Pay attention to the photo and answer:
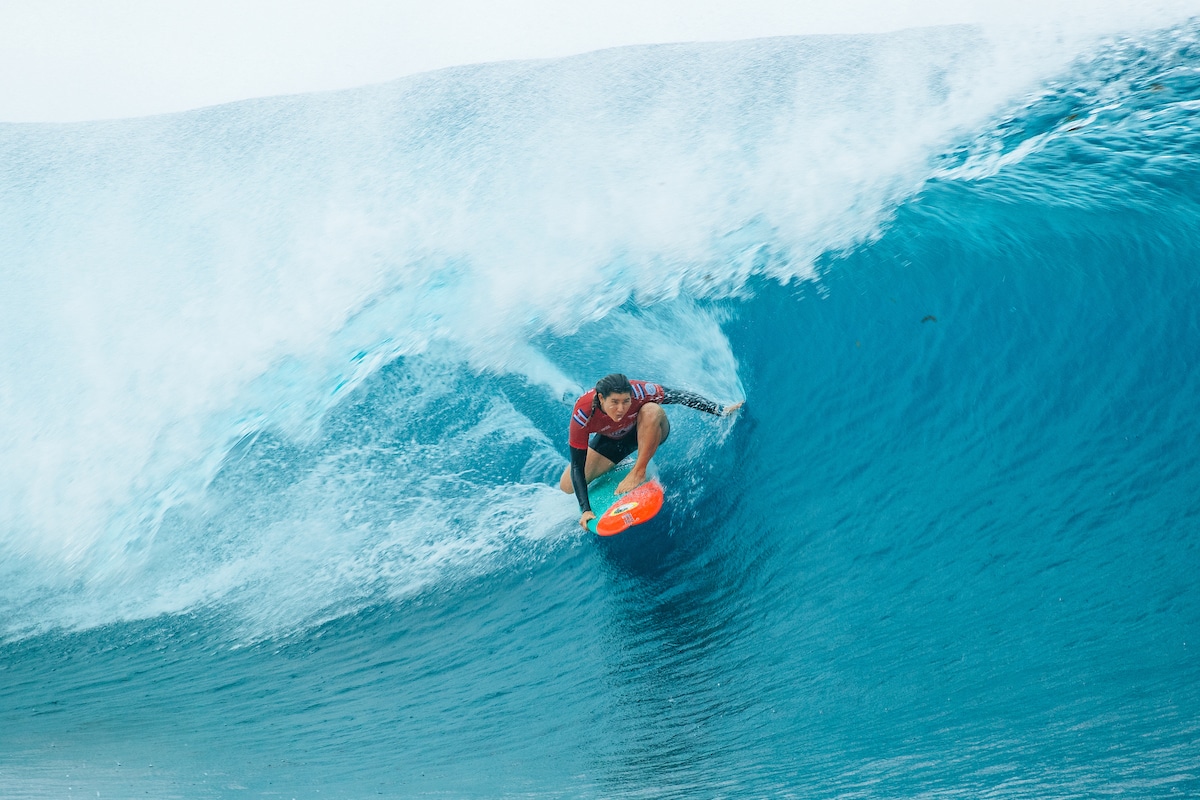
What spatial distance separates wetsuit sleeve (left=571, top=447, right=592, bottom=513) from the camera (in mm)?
3855

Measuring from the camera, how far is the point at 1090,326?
416cm

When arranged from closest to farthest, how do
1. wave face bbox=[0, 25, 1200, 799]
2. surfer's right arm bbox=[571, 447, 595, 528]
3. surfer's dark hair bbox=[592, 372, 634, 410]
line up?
wave face bbox=[0, 25, 1200, 799]
surfer's dark hair bbox=[592, 372, 634, 410]
surfer's right arm bbox=[571, 447, 595, 528]

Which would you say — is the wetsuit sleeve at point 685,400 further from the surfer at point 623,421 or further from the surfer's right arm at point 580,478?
the surfer's right arm at point 580,478

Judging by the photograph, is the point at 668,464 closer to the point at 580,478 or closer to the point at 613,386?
the point at 580,478

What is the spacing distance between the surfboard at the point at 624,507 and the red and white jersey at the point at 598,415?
0.99 ft

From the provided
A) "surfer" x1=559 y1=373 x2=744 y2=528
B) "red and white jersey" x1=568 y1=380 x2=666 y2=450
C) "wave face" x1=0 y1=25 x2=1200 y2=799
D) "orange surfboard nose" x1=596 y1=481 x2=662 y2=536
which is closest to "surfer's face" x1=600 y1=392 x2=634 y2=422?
"surfer" x1=559 y1=373 x2=744 y2=528

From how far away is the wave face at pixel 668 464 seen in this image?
3.19m

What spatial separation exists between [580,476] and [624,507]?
27 centimetres

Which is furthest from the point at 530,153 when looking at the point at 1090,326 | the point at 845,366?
the point at 1090,326

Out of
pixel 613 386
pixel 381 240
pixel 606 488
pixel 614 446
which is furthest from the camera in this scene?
pixel 381 240

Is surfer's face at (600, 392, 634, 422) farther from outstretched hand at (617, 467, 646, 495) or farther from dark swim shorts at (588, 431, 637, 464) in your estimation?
dark swim shorts at (588, 431, 637, 464)

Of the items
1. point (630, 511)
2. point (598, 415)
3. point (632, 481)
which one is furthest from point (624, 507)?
point (598, 415)

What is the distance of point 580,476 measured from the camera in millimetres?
3889

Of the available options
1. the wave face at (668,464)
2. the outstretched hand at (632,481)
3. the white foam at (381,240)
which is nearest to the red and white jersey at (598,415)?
the outstretched hand at (632,481)
